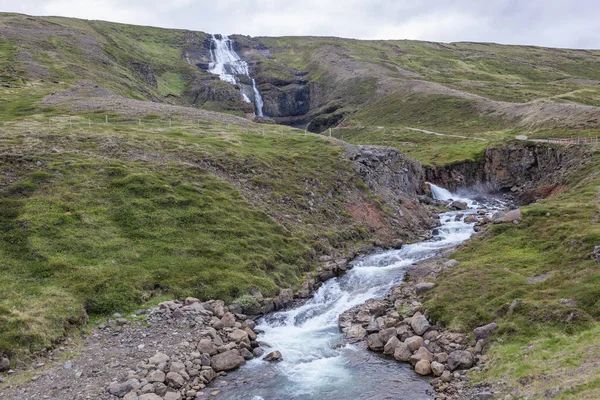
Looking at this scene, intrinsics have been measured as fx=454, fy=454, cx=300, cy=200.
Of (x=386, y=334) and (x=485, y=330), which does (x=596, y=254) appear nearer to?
(x=485, y=330)

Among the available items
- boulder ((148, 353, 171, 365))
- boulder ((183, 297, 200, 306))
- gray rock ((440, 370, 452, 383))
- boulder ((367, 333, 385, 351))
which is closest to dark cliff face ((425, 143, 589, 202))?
boulder ((367, 333, 385, 351))

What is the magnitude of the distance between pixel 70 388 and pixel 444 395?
60.5 ft

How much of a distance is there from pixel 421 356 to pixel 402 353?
4.06 ft

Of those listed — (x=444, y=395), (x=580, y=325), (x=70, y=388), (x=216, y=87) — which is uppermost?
(x=216, y=87)

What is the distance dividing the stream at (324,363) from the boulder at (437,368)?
0.74 metres

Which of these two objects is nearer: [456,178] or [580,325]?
[580,325]

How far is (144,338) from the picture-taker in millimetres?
27438

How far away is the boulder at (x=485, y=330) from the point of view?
85.4 feet

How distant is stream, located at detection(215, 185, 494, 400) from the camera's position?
23.9 m

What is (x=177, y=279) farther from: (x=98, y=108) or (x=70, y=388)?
(x=98, y=108)

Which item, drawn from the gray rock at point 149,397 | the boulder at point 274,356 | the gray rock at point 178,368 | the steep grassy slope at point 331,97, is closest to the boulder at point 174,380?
the gray rock at point 178,368

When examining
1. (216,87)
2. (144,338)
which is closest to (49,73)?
(216,87)

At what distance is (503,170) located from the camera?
287 feet

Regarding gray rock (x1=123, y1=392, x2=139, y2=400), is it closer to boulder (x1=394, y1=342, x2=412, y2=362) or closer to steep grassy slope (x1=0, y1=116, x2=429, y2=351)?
steep grassy slope (x1=0, y1=116, x2=429, y2=351)
